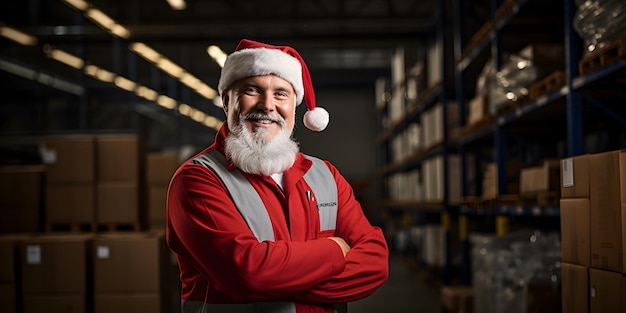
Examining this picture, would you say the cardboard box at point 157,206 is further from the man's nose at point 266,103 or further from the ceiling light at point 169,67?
the man's nose at point 266,103

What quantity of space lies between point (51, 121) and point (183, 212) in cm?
2050

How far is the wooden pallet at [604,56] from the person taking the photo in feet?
10.9

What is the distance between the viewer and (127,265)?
18.0 feet

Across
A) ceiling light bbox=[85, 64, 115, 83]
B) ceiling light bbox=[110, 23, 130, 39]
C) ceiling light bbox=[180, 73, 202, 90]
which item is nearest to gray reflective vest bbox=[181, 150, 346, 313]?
ceiling light bbox=[110, 23, 130, 39]

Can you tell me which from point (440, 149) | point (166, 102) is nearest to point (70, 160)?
Answer: point (440, 149)

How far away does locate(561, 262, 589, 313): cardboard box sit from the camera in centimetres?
323

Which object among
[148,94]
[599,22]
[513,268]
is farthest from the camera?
[148,94]

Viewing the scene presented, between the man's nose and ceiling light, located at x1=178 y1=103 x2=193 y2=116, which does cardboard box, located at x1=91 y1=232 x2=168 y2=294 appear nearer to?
the man's nose

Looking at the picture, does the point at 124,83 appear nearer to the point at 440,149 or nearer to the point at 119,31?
the point at 119,31

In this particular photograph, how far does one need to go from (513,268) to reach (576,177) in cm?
185

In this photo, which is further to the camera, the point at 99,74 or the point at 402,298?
the point at 99,74

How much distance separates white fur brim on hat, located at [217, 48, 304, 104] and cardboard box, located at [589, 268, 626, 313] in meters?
1.65

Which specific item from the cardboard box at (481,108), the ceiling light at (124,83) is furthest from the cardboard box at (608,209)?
the ceiling light at (124,83)

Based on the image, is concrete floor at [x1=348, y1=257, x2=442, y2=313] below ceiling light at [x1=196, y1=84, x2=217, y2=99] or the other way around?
below
